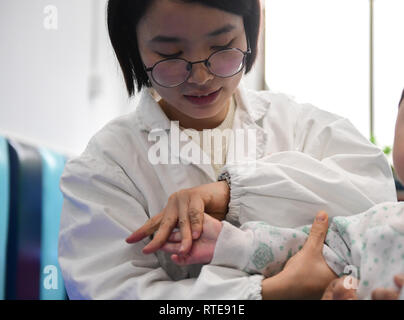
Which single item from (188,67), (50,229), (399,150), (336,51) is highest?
(336,51)

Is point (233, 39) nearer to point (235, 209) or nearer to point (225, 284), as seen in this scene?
point (235, 209)

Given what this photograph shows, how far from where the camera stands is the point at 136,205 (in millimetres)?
680

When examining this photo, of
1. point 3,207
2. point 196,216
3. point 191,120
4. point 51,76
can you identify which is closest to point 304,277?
point 196,216

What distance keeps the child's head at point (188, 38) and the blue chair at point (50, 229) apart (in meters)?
0.37

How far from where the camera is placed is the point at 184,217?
0.55m

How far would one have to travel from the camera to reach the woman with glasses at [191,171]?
543mm

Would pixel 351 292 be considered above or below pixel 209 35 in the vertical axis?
below

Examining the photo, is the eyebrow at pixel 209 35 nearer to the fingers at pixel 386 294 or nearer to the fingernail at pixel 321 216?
the fingernail at pixel 321 216

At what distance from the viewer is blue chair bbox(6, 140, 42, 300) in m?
0.85

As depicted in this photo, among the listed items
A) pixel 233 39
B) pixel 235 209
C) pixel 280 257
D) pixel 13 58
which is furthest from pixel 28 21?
pixel 280 257

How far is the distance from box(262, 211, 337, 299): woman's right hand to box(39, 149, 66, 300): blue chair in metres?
0.59

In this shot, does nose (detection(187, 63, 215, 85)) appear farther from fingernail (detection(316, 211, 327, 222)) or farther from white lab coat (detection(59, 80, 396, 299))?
fingernail (detection(316, 211, 327, 222))

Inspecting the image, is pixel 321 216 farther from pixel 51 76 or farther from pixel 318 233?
pixel 51 76

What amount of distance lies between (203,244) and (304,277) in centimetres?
13
